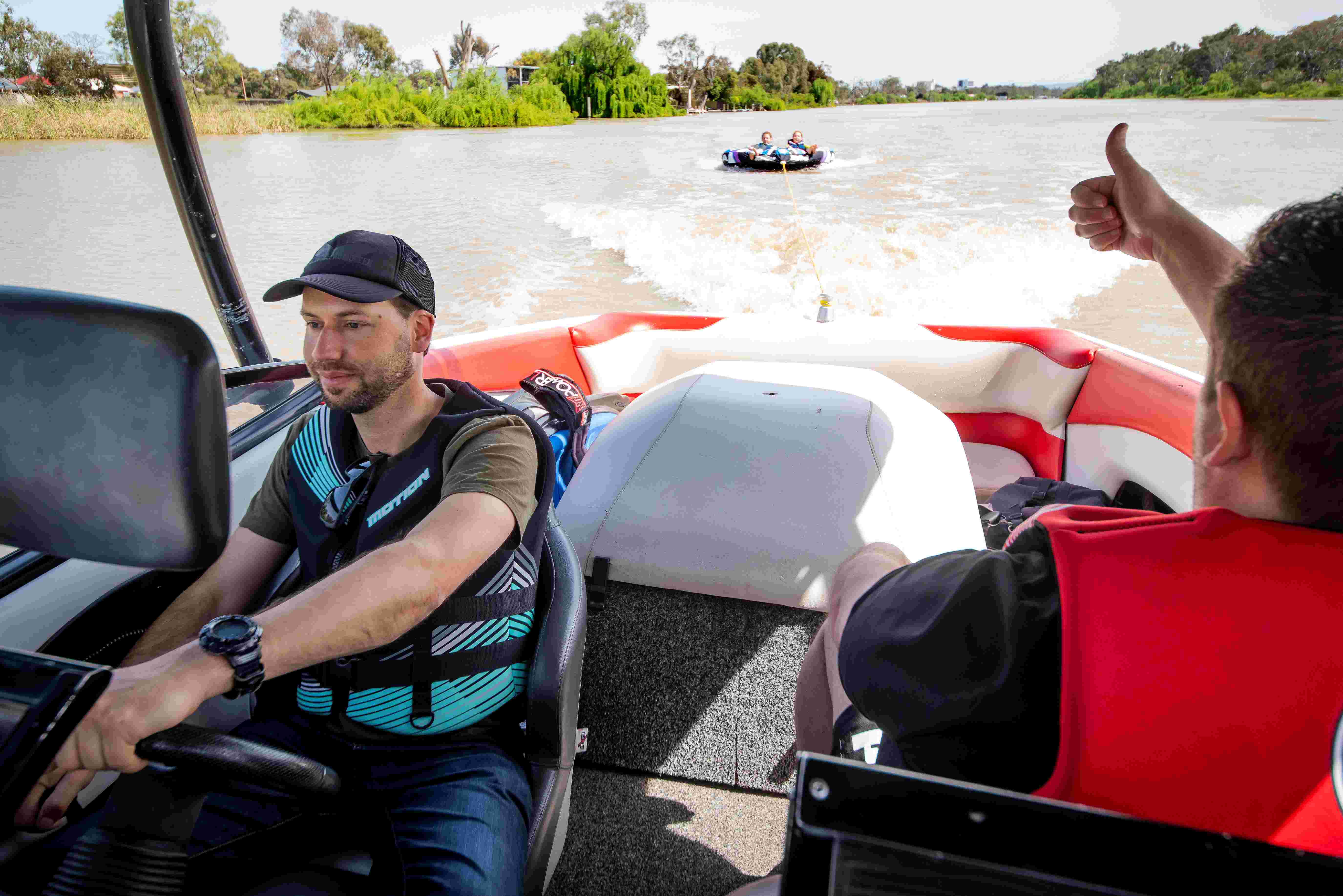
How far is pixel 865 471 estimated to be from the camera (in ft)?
6.30

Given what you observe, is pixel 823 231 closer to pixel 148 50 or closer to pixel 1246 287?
pixel 148 50

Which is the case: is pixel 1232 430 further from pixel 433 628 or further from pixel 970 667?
pixel 433 628

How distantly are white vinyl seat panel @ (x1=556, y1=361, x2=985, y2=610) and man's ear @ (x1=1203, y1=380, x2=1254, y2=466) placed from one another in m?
1.06

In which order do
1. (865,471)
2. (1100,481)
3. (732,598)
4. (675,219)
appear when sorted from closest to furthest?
(732,598)
(865,471)
(1100,481)
(675,219)

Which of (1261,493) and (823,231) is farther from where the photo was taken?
(823,231)

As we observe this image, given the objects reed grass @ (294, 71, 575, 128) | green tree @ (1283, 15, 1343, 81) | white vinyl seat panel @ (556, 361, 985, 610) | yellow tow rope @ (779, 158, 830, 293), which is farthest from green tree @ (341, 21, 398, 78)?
green tree @ (1283, 15, 1343, 81)

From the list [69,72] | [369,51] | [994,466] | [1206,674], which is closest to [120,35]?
[69,72]

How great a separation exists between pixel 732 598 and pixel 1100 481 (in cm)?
173

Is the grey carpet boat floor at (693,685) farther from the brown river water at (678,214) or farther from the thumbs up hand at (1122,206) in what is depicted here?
the brown river water at (678,214)

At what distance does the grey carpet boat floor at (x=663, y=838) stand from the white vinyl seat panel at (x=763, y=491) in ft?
1.44

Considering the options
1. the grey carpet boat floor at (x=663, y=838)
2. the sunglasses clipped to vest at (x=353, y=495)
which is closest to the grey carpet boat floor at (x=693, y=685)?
the grey carpet boat floor at (x=663, y=838)

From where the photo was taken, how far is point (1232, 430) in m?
0.62

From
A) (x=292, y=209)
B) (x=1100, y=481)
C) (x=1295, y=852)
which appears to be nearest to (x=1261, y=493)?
(x=1295, y=852)

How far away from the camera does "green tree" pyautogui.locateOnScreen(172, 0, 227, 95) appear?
189 centimetres
